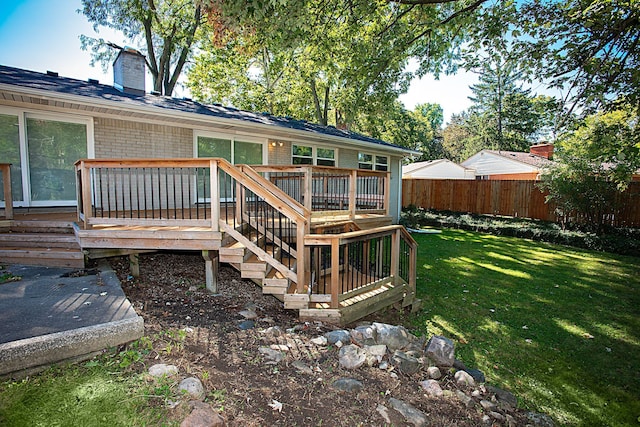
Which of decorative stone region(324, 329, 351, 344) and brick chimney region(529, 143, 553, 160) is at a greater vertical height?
brick chimney region(529, 143, 553, 160)

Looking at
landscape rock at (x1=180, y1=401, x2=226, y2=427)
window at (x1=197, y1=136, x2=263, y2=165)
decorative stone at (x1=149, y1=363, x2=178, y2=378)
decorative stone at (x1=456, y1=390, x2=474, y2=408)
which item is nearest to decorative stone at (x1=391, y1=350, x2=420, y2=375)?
decorative stone at (x1=456, y1=390, x2=474, y2=408)

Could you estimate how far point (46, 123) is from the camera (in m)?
6.31

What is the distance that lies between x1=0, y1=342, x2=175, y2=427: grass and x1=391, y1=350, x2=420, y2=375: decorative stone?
214cm

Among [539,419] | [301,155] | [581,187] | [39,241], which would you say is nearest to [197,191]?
[39,241]

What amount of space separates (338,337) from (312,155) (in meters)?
8.19

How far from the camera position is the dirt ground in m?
2.39

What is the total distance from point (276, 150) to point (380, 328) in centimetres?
713

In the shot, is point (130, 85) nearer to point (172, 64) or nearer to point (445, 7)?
point (445, 7)

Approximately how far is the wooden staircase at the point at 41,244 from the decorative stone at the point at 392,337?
14.3 feet

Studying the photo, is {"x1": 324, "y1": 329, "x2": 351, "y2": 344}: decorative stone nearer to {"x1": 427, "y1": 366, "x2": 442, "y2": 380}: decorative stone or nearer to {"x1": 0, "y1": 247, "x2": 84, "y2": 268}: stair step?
{"x1": 427, "y1": 366, "x2": 442, "y2": 380}: decorative stone

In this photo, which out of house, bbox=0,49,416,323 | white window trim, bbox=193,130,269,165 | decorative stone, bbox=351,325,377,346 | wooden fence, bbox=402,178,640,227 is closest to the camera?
decorative stone, bbox=351,325,377,346

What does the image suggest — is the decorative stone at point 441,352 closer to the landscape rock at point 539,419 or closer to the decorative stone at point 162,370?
the landscape rock at point 539,419

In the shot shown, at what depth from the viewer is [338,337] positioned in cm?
359

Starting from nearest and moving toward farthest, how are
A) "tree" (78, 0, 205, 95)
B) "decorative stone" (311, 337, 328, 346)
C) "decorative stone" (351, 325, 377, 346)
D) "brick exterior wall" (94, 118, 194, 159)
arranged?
"decorative stone" (311, 337, 328, 346), "decorative stone" (351, 325, 377, 346), "brick exterior wall" (94, 118, 194, 159), "tree" (78, 0, 205, 95)
